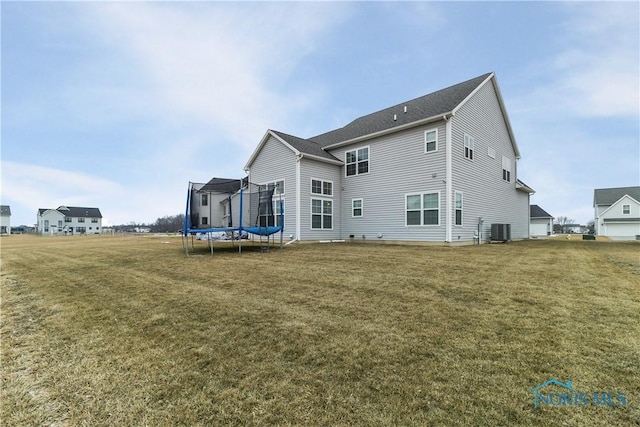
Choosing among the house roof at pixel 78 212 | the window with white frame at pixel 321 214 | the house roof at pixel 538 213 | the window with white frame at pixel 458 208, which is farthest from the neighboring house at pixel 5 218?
the house roof at pixel 538 213

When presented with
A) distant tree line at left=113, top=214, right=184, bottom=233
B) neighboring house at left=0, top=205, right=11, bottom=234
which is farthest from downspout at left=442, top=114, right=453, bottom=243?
neighboring house at left=0, top=205, right=11, bottom=234

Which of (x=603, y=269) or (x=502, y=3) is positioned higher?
(x=502, y=3)

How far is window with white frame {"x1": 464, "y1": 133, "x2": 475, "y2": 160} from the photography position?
1332 cm

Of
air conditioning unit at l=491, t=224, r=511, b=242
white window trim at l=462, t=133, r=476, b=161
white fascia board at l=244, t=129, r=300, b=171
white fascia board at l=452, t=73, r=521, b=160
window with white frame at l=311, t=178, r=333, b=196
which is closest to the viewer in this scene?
white fascia board at l=452, t=73, r=521, b=160

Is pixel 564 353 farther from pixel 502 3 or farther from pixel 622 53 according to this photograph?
pixel 622 53

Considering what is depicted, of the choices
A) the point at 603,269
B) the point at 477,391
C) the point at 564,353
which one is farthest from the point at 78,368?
the point at 603,269

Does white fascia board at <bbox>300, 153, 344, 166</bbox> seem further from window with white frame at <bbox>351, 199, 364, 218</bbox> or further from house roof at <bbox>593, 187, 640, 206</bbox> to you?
house roof at <bbox>593, 187, 640, 206</bbox>

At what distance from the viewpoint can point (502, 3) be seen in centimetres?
1260

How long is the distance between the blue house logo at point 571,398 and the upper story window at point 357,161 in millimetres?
13695

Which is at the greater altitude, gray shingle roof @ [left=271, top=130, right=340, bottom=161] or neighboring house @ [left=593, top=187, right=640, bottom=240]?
gray shingle roof @ [left=271, top=130, right=340, bottom=161]

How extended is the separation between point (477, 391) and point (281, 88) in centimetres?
2075

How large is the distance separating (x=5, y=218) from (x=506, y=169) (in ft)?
320

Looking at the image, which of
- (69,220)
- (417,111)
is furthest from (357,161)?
(69,220)

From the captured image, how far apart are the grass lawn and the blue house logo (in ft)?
0.12
